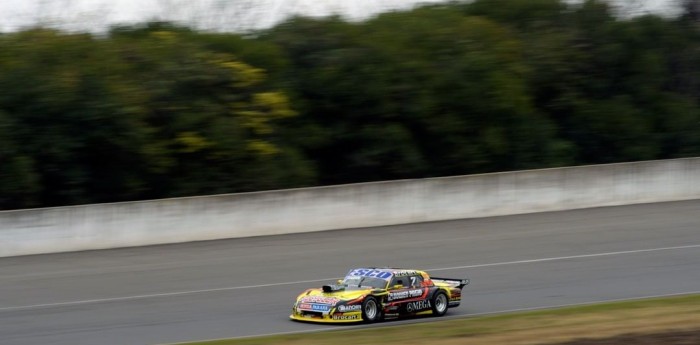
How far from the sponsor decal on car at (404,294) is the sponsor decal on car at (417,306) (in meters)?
0.12

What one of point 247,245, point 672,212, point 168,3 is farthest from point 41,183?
point 672,212

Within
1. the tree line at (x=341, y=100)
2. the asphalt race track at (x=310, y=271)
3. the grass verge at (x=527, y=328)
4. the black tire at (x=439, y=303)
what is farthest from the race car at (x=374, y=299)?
the tree line at (x=341, y=100)

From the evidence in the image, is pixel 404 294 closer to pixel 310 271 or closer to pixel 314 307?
pixel 314 307

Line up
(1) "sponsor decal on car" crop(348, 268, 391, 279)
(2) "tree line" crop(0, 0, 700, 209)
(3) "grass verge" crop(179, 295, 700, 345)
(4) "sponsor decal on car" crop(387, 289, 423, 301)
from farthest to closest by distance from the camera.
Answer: (2) "tree line" crop(0, 0, 700, 209) < (1) "sponsor decal on car" crop(348, 268, 391, 279) < (4) "sponsor decal on car" crop(387, 289, 423, 301) < (3) "grass verge" crop(179, 295, 700, 345)

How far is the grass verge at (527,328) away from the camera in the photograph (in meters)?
12.4

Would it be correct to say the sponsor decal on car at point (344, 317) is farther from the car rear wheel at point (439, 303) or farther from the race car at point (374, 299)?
the car rear wheel at point (439, 303)

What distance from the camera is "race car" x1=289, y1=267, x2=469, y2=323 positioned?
1471 centimetres

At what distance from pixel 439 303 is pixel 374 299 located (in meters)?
1.32

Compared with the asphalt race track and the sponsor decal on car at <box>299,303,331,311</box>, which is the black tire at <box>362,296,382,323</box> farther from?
the asphalt race track

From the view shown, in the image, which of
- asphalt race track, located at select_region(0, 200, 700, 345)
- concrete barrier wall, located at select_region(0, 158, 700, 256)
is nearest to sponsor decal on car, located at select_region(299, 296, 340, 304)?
asphalt race track, located at select_region(0, 200, 700, 345)

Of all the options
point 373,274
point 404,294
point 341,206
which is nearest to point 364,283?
point 373,274

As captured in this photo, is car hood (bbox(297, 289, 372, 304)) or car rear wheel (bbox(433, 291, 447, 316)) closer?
car hood (bbox(297, 289, 372, 304))

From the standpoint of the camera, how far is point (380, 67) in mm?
29344

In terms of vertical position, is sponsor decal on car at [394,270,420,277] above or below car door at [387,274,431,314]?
above
